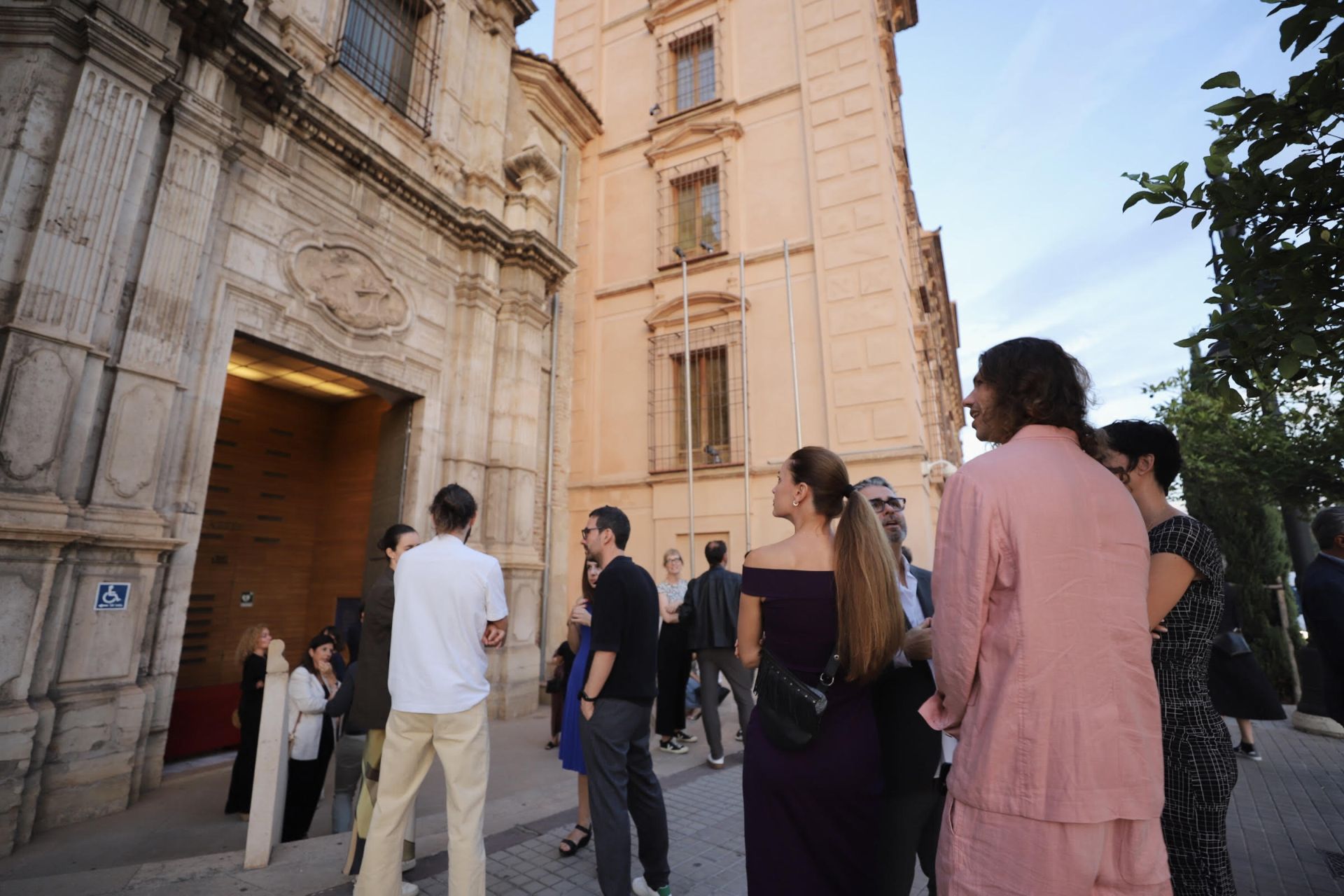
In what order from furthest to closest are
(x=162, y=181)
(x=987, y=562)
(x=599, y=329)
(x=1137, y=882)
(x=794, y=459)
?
(x=599, y=329) < (x=162, y=181) < (x=794, y=459) < (x=987, y=562) < (x=1137, y=882)

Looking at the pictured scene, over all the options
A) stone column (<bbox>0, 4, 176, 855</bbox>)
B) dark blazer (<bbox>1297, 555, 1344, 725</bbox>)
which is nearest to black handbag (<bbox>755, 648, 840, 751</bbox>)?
dark blazer (<bbox>1297, 555, 1344, 725</bbox>)

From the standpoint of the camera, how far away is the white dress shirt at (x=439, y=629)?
10.1ft

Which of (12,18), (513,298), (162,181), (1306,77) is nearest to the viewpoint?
(1306,77)

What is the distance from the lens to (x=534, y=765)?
6.28m

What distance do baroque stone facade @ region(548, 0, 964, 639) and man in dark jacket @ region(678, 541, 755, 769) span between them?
16.0ft

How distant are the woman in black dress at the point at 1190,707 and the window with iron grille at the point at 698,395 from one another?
32.7 ft

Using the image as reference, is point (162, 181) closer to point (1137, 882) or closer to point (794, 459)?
point (794, 459)

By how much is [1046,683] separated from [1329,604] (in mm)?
3510

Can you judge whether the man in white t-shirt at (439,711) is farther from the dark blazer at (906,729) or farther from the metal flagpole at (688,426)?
the metal flagpole at (688,426)

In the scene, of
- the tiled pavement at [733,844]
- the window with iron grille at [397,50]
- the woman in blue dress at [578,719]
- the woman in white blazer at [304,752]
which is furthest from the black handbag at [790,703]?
the window with iron grille at [397,50]

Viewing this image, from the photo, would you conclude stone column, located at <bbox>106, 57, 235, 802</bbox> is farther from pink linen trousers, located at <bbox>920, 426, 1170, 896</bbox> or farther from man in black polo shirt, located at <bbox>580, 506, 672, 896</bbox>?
pink linen trousers, located at <bbox>920, 426, 1170, 896</bbox>

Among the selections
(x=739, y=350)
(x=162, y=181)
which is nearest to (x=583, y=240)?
(x=739, y=350)

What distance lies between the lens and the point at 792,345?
11.7m

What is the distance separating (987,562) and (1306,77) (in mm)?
2363
